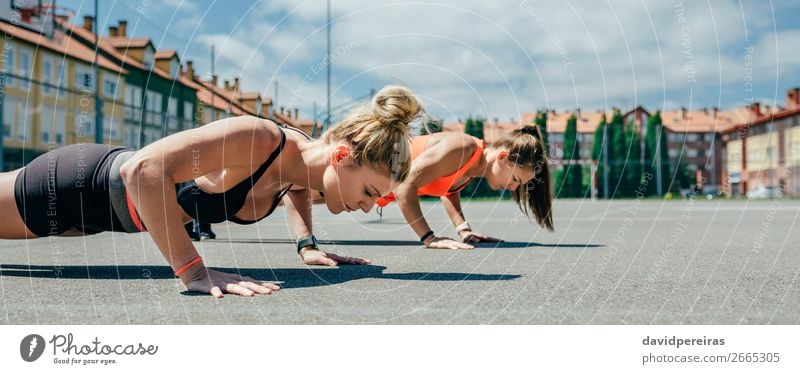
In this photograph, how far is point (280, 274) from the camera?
12.6 ft

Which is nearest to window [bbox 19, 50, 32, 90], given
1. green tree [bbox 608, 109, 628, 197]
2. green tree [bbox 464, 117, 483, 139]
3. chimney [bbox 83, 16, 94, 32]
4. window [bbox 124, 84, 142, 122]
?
window [bbox 124, 84, 142, 122]

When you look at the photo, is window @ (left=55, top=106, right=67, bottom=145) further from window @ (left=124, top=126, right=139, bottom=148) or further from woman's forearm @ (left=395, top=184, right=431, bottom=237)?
woman's forearm @ (left=395, top=184, right=431, bottom=237)

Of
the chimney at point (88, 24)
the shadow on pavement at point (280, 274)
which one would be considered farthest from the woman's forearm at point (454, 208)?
the chimney at point (88, 24)

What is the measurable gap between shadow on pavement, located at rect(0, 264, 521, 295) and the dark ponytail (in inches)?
86.9

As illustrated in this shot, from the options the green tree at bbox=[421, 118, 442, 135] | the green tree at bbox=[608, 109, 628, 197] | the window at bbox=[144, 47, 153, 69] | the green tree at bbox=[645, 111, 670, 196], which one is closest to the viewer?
the green tree at bbox=[421, 118, 442, 135]

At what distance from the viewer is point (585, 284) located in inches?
131

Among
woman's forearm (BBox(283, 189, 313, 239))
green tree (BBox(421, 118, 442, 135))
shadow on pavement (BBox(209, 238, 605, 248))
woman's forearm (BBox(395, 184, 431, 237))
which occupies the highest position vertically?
green tree (BBox(421, 118, 442, 135))

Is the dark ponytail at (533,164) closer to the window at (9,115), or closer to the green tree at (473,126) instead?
the window at (9,115)

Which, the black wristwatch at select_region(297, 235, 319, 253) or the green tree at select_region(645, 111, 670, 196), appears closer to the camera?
the black wristwatch at select_region(297, 235, 319, 253)

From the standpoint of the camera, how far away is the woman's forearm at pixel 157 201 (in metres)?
2.94

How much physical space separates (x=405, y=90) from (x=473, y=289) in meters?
1.18

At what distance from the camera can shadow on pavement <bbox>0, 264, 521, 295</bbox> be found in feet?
11.6

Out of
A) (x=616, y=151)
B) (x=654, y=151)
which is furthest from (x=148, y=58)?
(x=654, y=151)

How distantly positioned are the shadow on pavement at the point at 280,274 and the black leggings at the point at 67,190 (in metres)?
0.31
